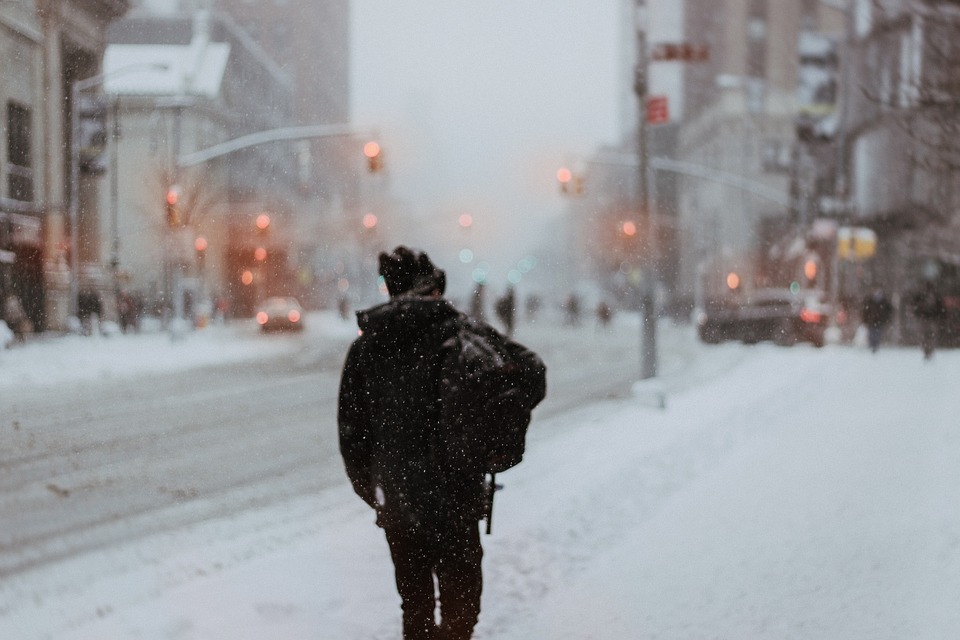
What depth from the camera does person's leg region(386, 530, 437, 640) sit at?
3.75 metres

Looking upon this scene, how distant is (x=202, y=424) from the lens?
1338cm

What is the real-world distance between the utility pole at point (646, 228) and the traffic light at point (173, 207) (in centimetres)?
1564

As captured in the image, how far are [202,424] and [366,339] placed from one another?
10350 millimetres

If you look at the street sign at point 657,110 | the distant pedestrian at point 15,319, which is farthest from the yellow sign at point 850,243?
the distant pedestrian at point 15,319

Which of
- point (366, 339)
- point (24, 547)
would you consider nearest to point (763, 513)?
point (366, 339)

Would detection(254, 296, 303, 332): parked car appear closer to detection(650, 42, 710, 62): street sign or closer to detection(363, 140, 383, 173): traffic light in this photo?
detection(363, 140, 383, 173): traffic light

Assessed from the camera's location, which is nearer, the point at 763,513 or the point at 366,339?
the point at 366,339

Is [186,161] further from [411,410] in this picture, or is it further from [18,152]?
[411,410]

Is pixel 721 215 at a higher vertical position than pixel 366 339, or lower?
higher

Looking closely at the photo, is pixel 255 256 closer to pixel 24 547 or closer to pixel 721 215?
pixel 721 215

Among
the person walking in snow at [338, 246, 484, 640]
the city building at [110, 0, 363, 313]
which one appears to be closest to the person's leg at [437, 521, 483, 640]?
the person walking in snow at [338, 246, 484, 640]

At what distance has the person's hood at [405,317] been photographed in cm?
359

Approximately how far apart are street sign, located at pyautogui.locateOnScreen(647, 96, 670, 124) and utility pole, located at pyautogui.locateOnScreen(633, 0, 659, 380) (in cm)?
11

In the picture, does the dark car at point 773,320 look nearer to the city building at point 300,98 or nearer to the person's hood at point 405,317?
the city building at point 300,98
